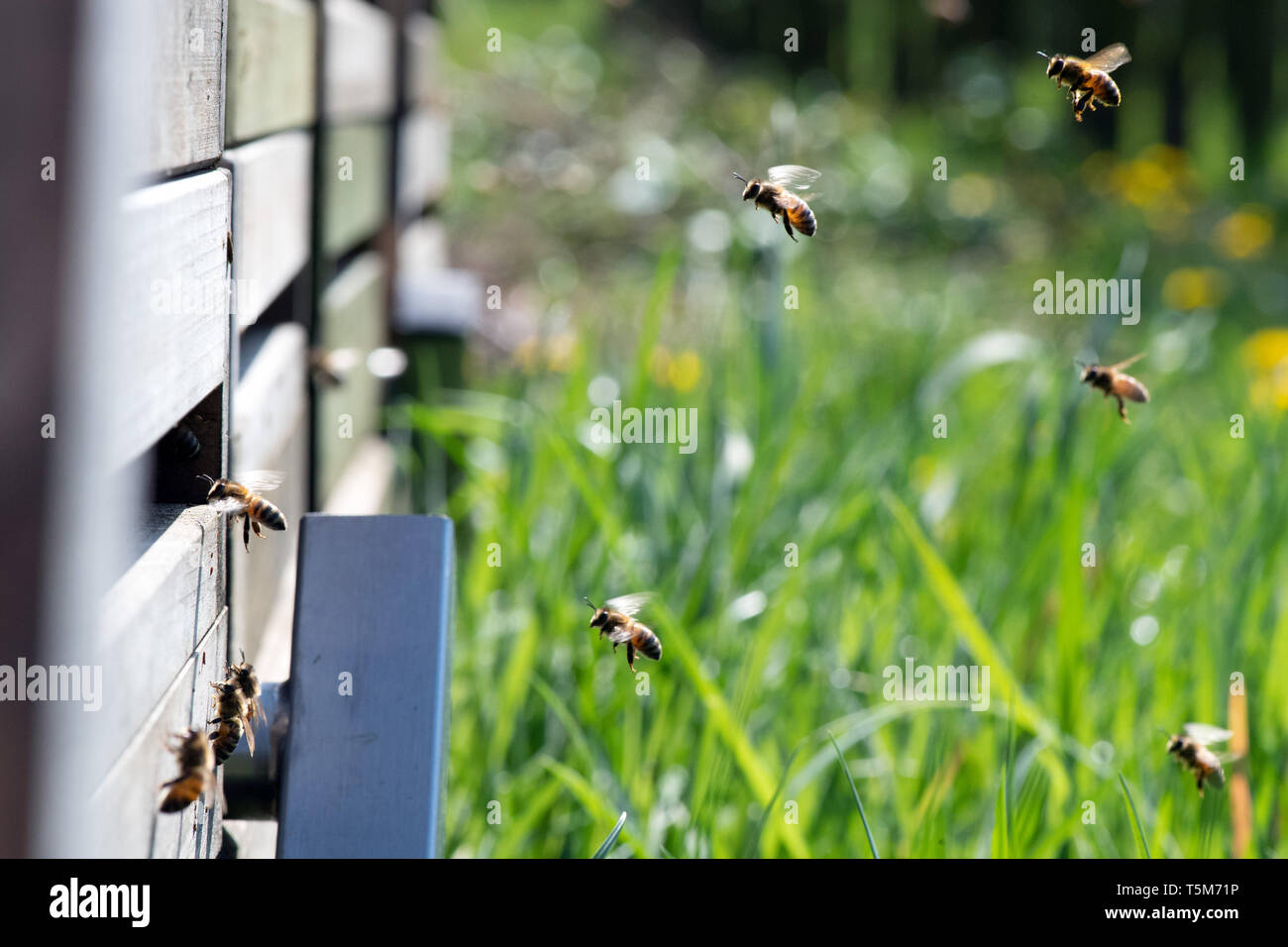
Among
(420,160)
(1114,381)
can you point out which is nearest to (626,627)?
(1114,381)

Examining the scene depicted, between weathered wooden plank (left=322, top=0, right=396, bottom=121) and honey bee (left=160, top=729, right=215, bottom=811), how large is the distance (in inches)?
57.5

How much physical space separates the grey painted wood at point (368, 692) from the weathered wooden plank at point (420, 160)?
2518 millimetres

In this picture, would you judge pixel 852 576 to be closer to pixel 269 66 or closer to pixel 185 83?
pixel 269 66

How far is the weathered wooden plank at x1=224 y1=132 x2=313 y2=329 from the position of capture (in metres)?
1.20

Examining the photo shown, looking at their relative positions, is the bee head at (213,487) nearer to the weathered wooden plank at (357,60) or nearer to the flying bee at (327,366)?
the flying bee at (327,366)

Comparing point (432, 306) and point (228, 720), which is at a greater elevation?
point (432, 306)

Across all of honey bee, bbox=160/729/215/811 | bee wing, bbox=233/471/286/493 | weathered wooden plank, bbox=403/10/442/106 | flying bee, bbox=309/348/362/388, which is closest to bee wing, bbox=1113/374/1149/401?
flying bee, bbox=309/348/362/388

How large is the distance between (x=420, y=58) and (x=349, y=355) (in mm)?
2143

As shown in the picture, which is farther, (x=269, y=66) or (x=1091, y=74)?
(x=1091, y=74)

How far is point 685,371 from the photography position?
3467 millimetres

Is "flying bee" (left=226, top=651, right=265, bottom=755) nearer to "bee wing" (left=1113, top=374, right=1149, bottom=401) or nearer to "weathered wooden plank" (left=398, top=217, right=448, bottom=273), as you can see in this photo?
"bee wing" (left=1113, top=374, right=1149, bottom=401)

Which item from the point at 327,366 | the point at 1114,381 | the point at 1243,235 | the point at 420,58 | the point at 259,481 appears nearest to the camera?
the point at 259,481
